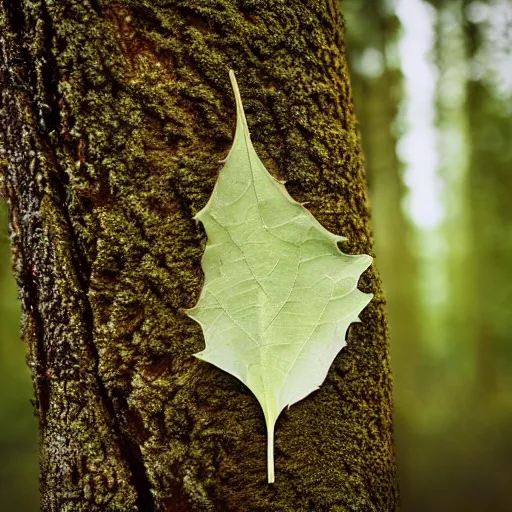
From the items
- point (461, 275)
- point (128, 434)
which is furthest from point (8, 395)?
point (461, 275)

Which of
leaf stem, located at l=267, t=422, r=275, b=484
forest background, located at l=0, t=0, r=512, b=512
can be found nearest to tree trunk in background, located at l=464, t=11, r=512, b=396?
forest background, located at l=0, t=0, r=512, b=512

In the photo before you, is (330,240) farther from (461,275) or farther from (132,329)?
(461,275)

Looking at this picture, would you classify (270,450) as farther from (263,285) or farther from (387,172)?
(387,172)

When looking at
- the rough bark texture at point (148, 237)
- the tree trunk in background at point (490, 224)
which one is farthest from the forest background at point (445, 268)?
the rough bark texture at point (148, 237)

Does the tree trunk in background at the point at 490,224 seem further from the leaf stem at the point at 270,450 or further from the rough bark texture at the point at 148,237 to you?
the leaf stem at the point at 270,450

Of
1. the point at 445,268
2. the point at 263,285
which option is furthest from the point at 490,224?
the point at 263,285

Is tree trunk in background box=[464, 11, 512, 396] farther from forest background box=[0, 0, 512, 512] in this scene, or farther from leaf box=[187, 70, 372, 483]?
leaf box=[187, 70, 372, 483]
